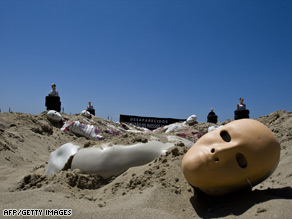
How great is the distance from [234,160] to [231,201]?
0.42 metres

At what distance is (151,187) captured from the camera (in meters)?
3.00

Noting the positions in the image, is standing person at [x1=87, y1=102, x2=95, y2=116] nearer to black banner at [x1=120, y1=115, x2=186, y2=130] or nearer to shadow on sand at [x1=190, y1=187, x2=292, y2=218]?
black banner at [x1=120, y1=115, x2=186, y2=130]

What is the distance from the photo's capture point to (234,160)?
8.16 ft

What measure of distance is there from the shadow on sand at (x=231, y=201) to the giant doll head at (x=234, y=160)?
0.36 feet

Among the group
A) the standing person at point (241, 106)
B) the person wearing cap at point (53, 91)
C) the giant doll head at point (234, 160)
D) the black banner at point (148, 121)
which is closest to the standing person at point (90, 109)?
the black banner at point (148, 121)

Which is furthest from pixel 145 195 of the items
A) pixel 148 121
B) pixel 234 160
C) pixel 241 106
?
pixel 148 121

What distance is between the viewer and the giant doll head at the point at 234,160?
248 centimetres

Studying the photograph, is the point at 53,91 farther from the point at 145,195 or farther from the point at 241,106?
the point at 145,195

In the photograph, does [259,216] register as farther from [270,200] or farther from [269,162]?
[269,162]

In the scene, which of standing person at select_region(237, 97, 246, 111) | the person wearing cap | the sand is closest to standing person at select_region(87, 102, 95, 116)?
the person wearing cap

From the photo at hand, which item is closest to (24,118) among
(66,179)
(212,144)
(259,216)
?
(66,179)

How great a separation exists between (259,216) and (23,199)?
2.28 metres

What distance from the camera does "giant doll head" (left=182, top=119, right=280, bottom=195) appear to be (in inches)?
97.8

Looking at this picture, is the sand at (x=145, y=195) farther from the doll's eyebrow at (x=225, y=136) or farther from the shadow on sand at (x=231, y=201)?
the doll's eyebrow at (x=225, y=136)
